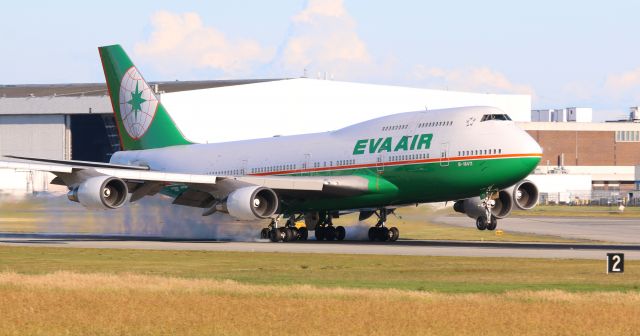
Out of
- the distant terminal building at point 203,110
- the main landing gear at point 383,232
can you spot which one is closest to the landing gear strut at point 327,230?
the main landing gear at point 383,232

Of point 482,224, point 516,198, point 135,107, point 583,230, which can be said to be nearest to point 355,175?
point 482,224

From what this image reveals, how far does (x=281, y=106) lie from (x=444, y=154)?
64978mm

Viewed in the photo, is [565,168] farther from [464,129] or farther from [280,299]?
[280,299]

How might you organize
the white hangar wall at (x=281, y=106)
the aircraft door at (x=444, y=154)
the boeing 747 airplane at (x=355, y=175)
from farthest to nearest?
the white hangar wall at (x=281, y=106), the aircraft door at (x=444, y=154), the boeing 747 airplane at (x=355, y=175)

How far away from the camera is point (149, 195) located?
5978cm

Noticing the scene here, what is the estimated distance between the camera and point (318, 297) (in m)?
28.5

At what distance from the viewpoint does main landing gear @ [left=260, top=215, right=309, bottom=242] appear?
57531 millimetres

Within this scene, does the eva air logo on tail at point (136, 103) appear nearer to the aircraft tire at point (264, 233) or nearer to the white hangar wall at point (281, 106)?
the aircraft tire at point (264, 233)

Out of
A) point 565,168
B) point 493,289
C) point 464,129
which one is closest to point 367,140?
point 464,129

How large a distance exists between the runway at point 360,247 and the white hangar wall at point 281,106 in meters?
48.7

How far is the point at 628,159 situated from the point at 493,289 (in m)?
153

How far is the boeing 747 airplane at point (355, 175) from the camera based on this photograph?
5216cm

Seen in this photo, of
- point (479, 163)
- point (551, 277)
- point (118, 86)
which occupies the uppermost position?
point (118, 86)

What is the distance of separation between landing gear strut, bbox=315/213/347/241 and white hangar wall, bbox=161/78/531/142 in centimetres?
4965
